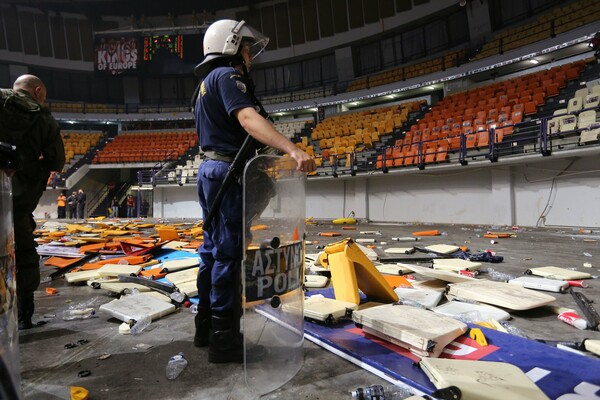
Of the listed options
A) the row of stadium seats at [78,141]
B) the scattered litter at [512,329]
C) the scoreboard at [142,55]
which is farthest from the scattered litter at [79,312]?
the scoreboard at [142,55]

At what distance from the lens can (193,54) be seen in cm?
2169

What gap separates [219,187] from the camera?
161cm

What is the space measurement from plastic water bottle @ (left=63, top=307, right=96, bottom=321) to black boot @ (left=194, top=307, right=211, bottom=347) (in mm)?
1036

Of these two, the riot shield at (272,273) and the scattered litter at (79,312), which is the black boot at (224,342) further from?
the scattered litter at (79,312)

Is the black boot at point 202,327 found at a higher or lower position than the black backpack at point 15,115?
lower

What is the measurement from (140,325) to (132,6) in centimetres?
2660

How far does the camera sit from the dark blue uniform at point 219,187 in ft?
5.07

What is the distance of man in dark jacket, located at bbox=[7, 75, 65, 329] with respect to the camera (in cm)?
191

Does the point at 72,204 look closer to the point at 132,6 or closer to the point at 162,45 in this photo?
the point at 162,45

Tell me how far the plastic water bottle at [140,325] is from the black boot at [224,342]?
0.65 metres

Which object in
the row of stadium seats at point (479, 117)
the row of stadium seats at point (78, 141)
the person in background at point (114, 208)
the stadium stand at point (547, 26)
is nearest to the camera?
the row of stadium seats at point (479, 117)

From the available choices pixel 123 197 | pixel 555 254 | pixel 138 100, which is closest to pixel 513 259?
pixel 555 254

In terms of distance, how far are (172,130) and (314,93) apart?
10219 millimetres

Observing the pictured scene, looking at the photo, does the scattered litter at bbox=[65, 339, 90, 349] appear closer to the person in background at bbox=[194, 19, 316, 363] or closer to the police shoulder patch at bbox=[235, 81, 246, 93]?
the person in background at bbox=[194, 19, 316, 363]
